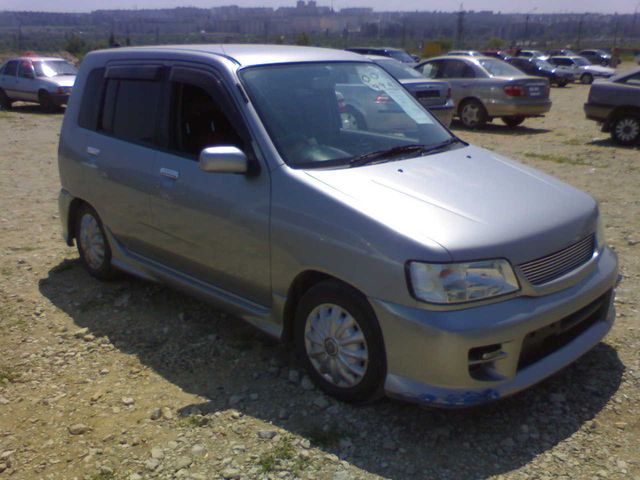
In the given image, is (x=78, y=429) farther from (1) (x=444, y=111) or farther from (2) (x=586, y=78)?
(2) (x=586, y=78)

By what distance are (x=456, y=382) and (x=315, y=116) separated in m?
1.90

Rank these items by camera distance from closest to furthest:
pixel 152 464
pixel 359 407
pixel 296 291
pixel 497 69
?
pixel 152 464 < pixel 359 407 < pixel 296 291 < pixel 497 69

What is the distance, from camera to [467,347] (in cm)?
324

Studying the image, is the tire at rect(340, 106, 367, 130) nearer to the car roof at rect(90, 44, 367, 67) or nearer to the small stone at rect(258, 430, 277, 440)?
the car roof at rect(90, 44, 367, 67)

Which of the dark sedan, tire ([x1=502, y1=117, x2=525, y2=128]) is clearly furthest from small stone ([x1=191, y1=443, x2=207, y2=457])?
the dark sedan

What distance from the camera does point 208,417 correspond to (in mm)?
3756

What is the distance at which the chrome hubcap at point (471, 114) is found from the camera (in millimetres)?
15820

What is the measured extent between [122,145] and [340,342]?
2457mm

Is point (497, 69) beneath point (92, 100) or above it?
beneath

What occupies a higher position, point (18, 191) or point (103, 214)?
point (103, 214)

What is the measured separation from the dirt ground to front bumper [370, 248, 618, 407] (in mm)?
310

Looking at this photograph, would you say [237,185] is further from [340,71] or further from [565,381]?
[565,381]

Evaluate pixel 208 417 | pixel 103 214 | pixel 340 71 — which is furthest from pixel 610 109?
pixel 208 417

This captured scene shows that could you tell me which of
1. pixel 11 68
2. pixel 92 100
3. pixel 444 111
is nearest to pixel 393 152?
pixel 92 100
